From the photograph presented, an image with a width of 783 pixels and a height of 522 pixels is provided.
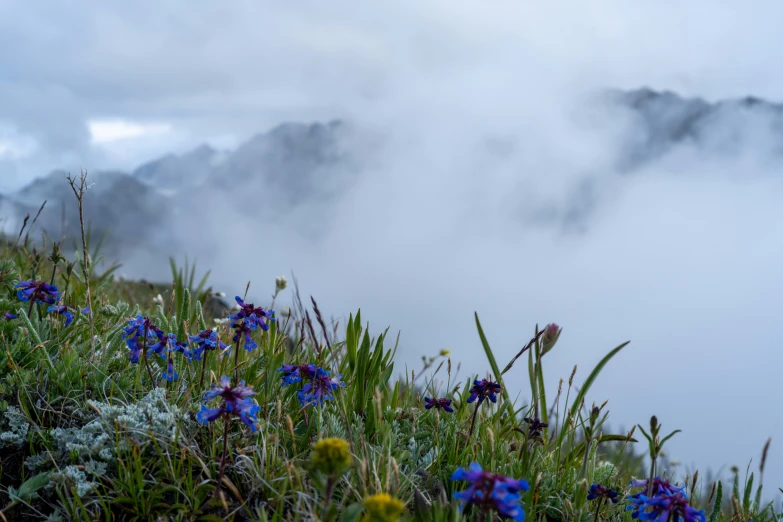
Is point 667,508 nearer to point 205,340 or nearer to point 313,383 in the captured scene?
point 313,383

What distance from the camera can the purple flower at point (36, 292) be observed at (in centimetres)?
372

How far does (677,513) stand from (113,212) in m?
183

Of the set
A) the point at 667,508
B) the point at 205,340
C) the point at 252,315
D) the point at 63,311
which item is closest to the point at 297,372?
the point at 252,315

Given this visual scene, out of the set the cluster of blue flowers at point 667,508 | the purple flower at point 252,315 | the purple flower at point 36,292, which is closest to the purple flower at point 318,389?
the purple flower at point 252,315

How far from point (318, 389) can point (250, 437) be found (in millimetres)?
439

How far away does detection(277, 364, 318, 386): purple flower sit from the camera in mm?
3372

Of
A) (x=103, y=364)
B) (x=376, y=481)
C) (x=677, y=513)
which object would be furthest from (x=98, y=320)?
(x=677, y=513)

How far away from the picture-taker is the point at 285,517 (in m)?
2.80

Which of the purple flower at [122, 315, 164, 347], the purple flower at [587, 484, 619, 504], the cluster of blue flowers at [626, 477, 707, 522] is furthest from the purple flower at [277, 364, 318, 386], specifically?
the cluster of blue flowers at [626, 477, 707, 522]

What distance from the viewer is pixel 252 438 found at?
3240 millimetres

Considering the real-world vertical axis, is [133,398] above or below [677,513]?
below

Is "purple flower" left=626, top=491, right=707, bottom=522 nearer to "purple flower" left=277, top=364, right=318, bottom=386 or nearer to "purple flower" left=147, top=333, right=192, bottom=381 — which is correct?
"purple flower" left=277, top=364, right=318, bottom=386

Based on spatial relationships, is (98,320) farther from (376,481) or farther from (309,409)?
(376,481)

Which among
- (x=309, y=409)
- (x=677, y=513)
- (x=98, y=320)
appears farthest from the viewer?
(x=98, y=320)
